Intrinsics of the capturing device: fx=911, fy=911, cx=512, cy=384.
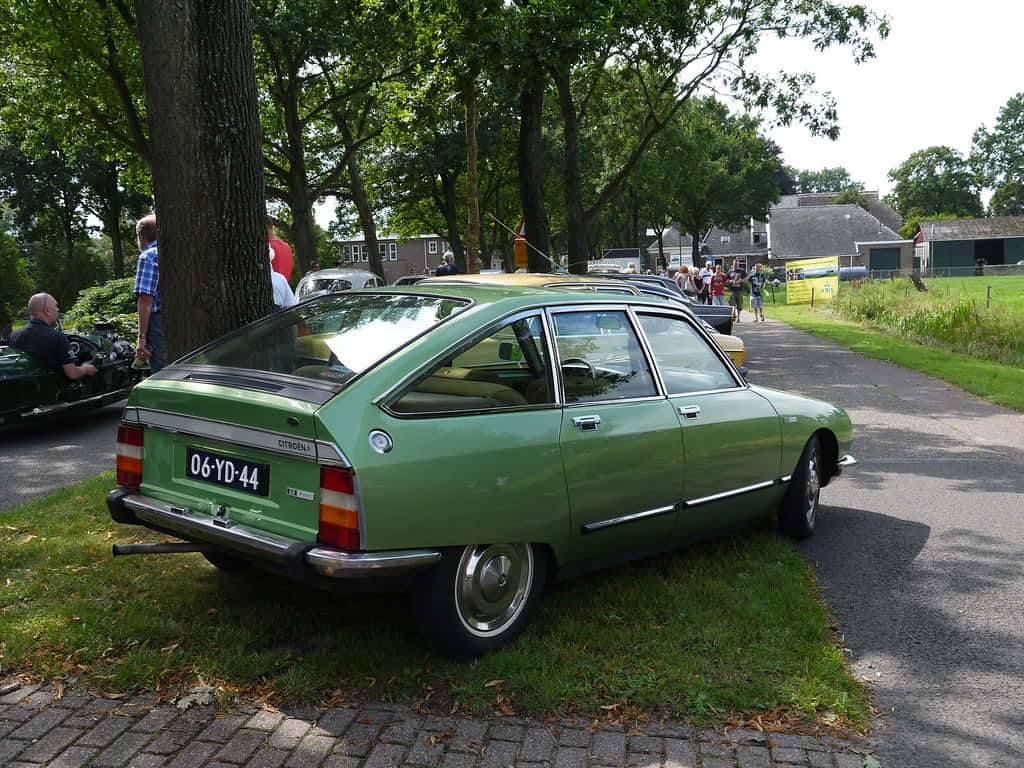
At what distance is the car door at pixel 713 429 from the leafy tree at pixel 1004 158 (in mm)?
121141

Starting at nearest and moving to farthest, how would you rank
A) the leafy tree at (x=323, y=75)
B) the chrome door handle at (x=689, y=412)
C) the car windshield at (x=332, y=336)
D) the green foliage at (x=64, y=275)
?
1. the car windshield at (x=332, y=336)
2. the chrome door handle at (x=689, y=412)
3. the leafy tree at (x=323, y=75)
4. the green foliage at (x=64, y=275)

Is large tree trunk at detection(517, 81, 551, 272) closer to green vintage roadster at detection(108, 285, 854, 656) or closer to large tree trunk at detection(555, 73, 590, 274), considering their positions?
large tree trunk at detection(555, 73, 590, 274)

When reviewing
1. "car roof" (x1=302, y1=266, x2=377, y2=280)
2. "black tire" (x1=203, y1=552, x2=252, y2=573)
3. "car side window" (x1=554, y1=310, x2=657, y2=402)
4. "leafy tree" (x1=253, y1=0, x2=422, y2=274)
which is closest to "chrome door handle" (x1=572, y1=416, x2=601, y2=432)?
"car side window" (x1=554, y1=310, x2=657, y2=402)

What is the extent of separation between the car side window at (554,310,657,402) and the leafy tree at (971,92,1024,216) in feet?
400

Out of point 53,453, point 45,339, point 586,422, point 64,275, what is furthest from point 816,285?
point 586,422

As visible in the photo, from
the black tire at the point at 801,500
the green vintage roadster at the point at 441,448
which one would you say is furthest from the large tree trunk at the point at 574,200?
the green vintage roadster at the point at 441,448

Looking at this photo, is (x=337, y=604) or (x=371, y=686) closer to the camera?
(x=371, y=686)

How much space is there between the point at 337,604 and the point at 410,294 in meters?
1.58

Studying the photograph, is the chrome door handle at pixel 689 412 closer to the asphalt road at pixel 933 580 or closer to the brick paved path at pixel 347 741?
the asphalt road at pixel 933 580

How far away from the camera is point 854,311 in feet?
96.4

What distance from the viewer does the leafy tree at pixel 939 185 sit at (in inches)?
4459

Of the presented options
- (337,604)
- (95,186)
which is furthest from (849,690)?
(95,186)

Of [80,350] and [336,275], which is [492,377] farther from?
[336,275]

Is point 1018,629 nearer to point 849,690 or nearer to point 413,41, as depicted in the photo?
point 849,690
